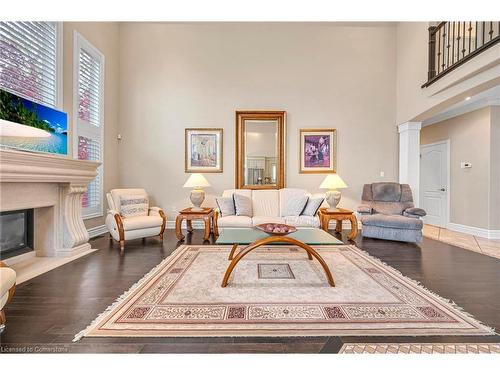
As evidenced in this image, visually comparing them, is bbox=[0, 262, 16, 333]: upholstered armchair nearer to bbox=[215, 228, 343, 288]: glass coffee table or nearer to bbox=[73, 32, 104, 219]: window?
bbox=[215, 228, 343, 288]: glass coffee table

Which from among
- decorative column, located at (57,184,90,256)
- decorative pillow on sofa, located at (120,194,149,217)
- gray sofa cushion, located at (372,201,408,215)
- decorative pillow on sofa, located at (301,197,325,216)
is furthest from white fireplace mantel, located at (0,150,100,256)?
gray sofa cushion, located at (372,201,408,215)

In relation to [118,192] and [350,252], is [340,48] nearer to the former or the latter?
[350,252]

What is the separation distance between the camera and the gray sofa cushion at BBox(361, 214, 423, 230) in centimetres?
405

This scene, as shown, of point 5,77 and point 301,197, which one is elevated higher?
point 5,77

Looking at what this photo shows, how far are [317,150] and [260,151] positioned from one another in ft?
4.01

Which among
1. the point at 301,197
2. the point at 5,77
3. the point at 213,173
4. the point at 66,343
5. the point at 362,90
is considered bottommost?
the point at 66,343

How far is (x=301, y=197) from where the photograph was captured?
4.59m

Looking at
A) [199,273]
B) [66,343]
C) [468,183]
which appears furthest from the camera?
[468,183]

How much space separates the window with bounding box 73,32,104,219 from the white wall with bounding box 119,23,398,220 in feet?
2.22

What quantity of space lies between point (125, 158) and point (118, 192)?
1.39 metres

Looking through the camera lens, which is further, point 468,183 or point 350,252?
point 468,183

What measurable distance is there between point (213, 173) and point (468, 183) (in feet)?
17.3

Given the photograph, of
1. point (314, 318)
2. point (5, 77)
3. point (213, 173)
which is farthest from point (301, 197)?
point (5, 77)

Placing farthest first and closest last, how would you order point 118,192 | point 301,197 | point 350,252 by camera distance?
point 301,197 < point 118,192 < point 350,252
